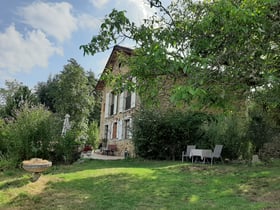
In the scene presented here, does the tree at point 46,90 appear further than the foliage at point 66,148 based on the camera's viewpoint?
Yes

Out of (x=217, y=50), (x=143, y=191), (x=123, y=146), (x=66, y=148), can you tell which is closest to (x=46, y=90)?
(x=123, y=146)

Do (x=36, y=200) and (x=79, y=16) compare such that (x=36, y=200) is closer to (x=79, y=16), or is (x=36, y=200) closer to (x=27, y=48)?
(x=79, y=16)

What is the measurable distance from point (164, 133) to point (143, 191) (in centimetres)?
810

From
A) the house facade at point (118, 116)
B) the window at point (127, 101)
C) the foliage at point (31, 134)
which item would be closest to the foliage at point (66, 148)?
the foliage at point (31, 134)

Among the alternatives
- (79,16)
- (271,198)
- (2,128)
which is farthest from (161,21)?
(2,128)

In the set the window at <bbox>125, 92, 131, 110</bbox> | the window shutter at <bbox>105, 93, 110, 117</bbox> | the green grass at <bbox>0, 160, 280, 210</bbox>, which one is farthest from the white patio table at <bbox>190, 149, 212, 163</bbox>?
the window shutter at <bbox>105, 93, 110, 117</bbox>

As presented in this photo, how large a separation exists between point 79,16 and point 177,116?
867 cm

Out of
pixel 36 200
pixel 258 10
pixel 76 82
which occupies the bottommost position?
pixel 36 200

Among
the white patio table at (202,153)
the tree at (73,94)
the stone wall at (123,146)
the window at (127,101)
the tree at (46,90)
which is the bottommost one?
the white patio table at (202,153)

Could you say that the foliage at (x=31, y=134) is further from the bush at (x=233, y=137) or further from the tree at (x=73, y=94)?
the tree at (x=73, y=94)

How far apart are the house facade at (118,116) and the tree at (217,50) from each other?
1251 centimetres

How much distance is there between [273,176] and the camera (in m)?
8.81

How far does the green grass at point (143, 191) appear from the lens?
6.01 meters

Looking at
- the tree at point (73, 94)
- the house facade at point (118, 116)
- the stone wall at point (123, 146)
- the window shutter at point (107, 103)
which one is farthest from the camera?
the tree at point (73, 94)
